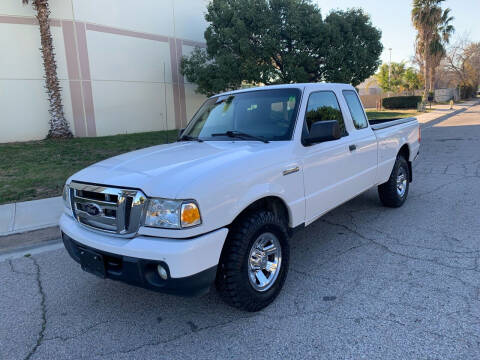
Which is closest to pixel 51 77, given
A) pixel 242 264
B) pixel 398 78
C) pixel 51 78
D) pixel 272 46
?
pixel 51 78

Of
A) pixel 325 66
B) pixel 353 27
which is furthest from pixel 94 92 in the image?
pixel 353 27

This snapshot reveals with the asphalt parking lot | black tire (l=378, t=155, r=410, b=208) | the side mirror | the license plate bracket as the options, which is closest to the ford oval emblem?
the license plate bracket

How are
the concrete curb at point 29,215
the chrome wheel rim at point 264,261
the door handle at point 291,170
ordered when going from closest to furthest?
1. the chrome wheel rim at point 264,261
2. the door handle at point 291,170
3. the concrete curb at point 29,215

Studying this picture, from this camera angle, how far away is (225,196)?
2697 millimetres

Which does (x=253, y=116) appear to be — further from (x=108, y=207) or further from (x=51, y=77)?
(x=51, y=77)

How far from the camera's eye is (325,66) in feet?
61.8

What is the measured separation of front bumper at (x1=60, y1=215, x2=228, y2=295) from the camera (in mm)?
2459

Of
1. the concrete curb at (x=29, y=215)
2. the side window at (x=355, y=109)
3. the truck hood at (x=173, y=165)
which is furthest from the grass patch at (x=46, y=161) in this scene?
the side window at (x=355, y=109)

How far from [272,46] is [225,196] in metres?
16.3

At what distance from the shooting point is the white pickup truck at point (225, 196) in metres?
2.54

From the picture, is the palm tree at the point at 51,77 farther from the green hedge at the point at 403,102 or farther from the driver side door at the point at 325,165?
the green hedge at the point at 403,102

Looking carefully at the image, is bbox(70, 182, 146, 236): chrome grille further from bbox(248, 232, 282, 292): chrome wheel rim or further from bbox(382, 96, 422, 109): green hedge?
bbox(382, 96, 422, 109): green hedge

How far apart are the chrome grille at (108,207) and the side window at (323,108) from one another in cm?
195

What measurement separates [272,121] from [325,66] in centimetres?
1648
